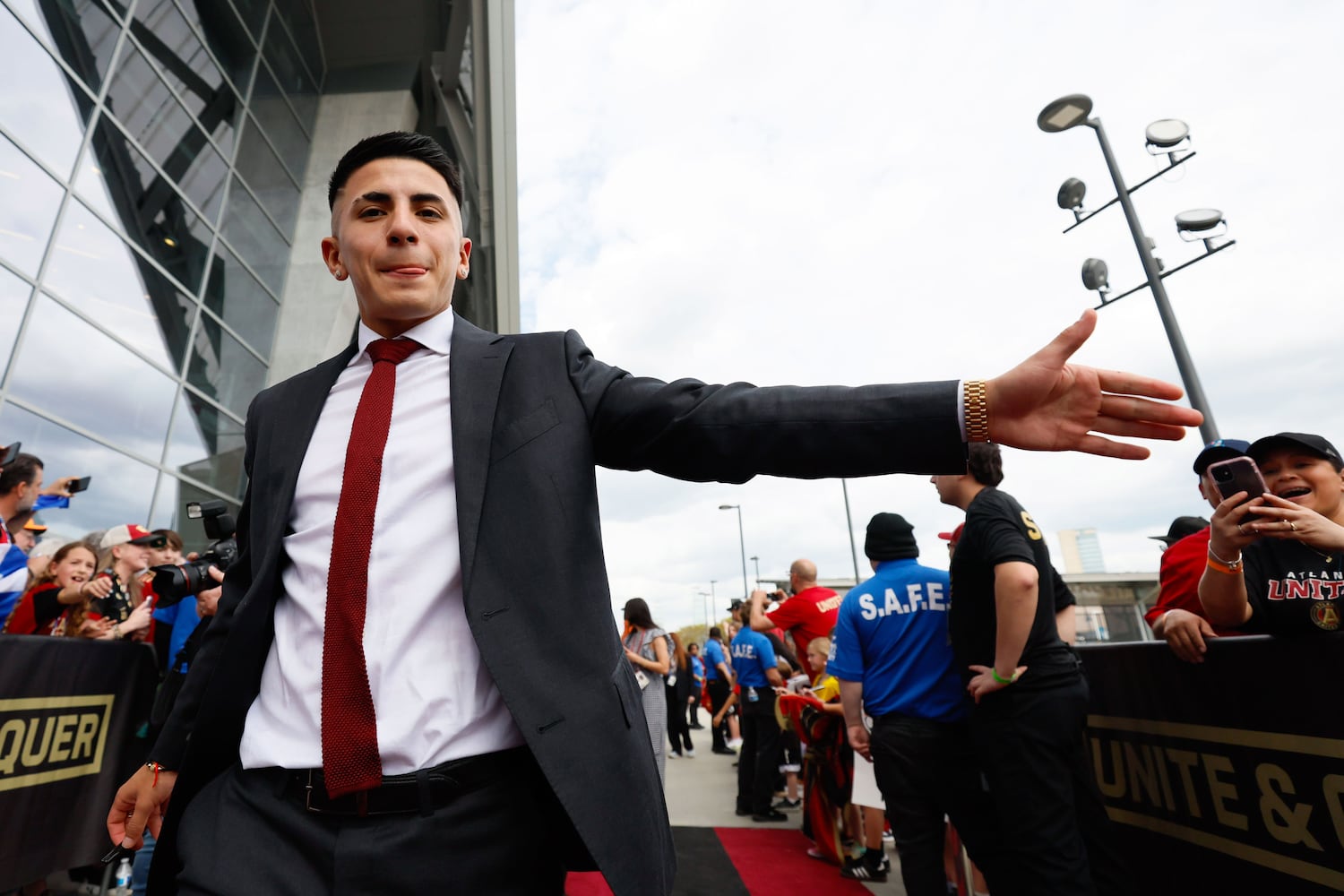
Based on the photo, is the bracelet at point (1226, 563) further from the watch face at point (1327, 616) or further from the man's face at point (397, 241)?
the man's face at point (397, 241)

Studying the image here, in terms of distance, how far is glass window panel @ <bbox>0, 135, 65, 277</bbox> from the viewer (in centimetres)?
611

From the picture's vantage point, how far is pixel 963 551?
344cm

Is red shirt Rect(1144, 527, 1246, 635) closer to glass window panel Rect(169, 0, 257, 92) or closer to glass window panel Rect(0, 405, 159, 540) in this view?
glass window panel Rect(0, 405, 159, 540)

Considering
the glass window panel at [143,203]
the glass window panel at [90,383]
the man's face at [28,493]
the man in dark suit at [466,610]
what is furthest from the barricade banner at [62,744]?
the glass window panel at [143,203]

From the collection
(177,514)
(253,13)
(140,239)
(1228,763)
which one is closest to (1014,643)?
(1228,763)

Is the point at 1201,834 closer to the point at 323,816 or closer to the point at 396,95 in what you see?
the point at 323,816

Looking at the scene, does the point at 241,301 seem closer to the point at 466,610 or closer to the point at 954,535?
the point at 954,535

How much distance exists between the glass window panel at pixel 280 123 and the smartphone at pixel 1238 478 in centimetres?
1315

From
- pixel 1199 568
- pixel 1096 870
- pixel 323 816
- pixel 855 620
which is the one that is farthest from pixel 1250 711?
pixel 323 816

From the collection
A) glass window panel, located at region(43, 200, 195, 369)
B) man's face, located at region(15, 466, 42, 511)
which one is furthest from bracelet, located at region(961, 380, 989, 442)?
glass window panel, located at region(43, 200, 195, 369)

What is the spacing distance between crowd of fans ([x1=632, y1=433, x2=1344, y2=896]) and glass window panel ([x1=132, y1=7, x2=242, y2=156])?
1002 centimetres

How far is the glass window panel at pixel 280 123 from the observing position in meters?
11.3

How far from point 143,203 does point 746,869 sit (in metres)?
9.56

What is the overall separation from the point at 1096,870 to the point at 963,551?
1466mm
